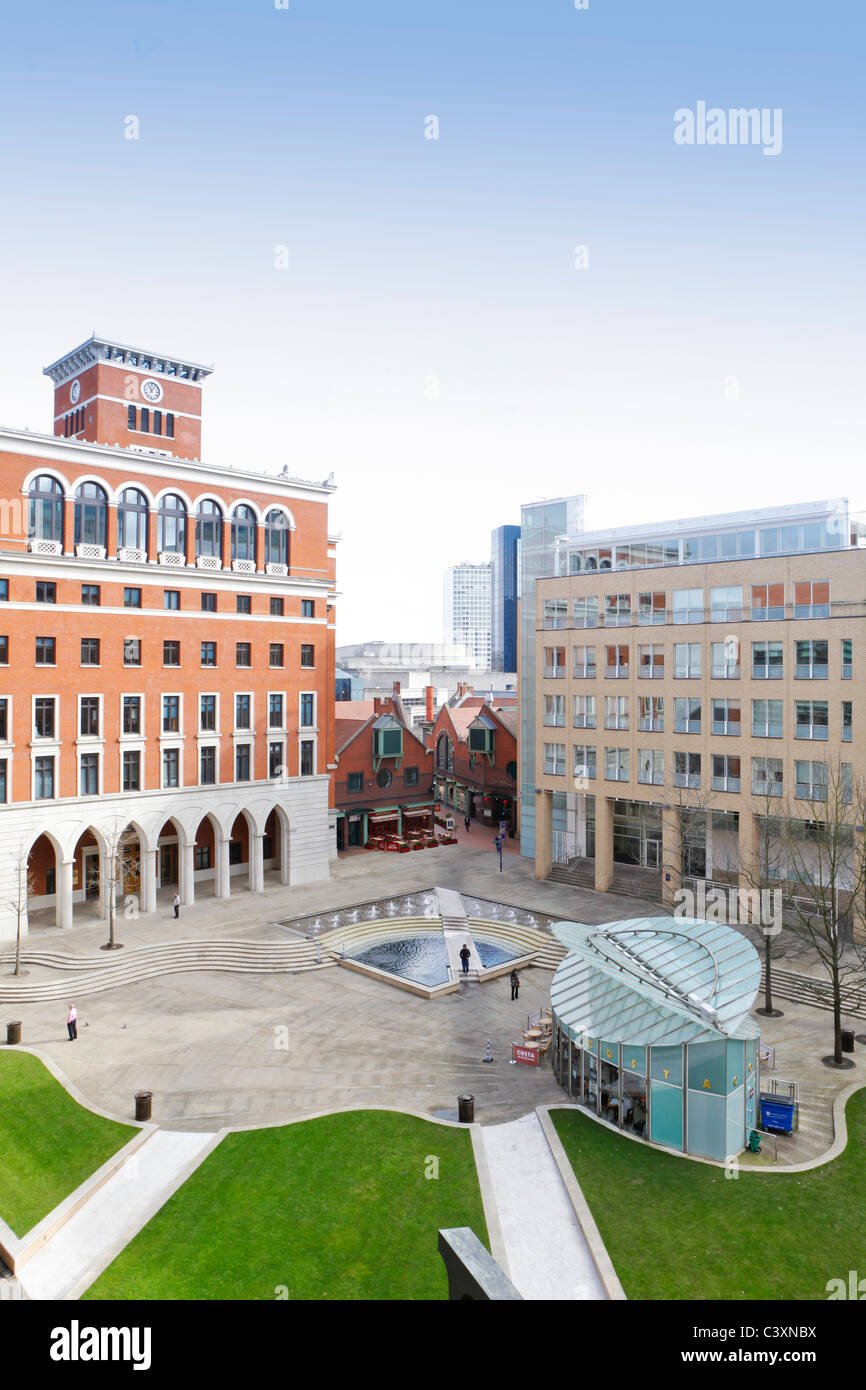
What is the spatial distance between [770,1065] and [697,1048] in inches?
258

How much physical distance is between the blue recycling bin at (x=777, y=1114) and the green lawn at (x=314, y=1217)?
806 centimetres

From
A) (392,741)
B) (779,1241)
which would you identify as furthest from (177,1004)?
(392,741)

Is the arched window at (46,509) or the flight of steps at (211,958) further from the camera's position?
the arched window at (46,509)

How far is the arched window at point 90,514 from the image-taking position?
44812 millimetres

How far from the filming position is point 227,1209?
2055 centimetres

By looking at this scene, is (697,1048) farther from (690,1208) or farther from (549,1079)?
(549,1079)

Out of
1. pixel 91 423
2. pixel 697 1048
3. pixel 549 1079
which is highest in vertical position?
pixel 91 423

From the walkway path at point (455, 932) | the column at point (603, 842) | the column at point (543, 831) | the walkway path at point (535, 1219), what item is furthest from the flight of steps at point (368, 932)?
the walkway path at point (535, 1219)

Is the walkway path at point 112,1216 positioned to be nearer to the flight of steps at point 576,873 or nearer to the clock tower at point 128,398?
the flight of steps at point 576,873

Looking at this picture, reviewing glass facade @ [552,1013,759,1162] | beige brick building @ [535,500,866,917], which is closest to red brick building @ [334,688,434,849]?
beige brick building @ [535,500,866,917]

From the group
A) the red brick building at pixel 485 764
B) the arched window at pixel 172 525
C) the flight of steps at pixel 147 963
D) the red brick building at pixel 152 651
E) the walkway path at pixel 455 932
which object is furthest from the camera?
the red brick building at pixel 485 764

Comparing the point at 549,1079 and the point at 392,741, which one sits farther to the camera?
the point at 392,741

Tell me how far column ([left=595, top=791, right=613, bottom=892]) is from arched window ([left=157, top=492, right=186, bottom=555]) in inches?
1052
